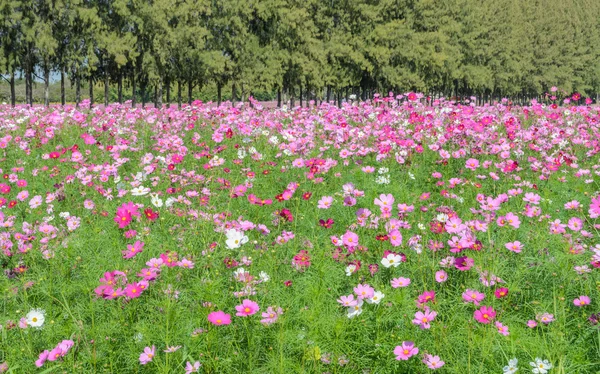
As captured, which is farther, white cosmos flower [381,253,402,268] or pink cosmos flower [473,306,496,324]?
white cosmos flower [381,253,402,268]

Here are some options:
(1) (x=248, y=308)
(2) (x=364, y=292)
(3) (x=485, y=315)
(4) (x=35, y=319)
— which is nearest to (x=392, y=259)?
(2) (x=364, y=292)

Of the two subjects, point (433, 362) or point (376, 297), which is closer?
point (433, 362)

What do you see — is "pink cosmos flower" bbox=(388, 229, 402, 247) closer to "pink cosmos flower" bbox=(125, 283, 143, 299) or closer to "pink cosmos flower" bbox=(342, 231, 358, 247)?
"pink cosmos flower" bbox=(342, 231, 358, 247)

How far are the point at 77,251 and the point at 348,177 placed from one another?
296 cm

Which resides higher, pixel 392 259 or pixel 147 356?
pixel 392 259

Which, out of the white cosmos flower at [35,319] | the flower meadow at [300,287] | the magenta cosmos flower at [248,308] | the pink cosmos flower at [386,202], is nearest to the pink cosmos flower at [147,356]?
the flower meadow at [300,287]

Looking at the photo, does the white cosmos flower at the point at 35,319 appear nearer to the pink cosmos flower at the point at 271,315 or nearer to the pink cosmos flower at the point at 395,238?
the pink cosmos flower at the point at 271,315

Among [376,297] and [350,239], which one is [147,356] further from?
[350,239]

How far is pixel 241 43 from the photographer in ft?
78.0

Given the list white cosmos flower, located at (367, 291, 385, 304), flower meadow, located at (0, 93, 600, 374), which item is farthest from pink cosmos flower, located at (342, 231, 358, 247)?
white cosmos flower, located at (367, 291, 385, 304)

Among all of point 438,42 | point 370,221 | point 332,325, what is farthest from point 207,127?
point 438,42

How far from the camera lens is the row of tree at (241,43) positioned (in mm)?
23297

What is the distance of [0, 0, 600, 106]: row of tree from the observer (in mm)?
23297

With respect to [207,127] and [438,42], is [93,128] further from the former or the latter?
[438,42]
